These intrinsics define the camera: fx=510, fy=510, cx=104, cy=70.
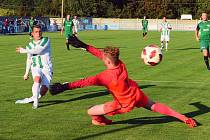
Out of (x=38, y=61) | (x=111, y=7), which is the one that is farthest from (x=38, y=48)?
(x=111, y=7)

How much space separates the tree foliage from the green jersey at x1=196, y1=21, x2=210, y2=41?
72.4 meters

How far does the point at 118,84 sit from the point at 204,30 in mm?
12010

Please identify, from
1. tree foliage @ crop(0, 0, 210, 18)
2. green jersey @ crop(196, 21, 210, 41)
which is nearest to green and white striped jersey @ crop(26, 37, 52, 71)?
green jersey @ crop(196, 21, 210, 41)

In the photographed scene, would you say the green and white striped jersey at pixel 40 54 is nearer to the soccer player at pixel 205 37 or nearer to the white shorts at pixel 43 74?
the white shorts at pixel 43 74

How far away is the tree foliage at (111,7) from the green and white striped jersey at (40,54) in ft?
263

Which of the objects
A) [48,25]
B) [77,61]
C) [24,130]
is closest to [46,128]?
[24,130]

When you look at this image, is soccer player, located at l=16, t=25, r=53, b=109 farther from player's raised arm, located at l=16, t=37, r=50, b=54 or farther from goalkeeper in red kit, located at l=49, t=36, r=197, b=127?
goalkeeper in red kit, located at l=49, t=36, r=197, b=127

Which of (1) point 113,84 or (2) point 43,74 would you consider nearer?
(1) point 113,84

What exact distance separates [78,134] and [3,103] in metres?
3.29

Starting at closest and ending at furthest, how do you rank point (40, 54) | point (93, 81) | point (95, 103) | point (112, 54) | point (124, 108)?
point (112, 54)
point (93, 81)
point (124, 108)
point (40, 54)
point (95, 103)

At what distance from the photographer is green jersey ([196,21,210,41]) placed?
19.4 meters

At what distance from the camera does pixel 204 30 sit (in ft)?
63.9

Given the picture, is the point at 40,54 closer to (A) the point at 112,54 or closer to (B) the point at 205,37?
(A) the point at 112,54

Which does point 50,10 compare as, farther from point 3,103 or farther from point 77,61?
point 3,103
